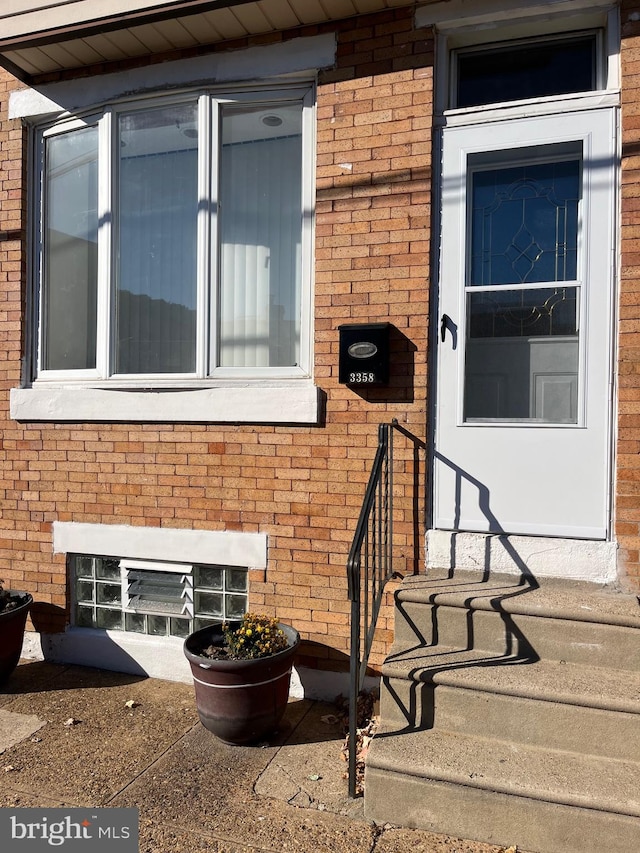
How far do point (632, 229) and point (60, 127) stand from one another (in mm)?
3812

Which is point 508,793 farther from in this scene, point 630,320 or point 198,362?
point 198,362

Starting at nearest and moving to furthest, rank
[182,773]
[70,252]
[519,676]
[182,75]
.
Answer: [519,676]
[182,773]
[182,75]
[70,252]

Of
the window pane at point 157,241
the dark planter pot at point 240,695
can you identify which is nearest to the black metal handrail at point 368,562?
the dark planter pot at point 240,695

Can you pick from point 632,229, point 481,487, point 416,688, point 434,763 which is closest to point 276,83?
point 632,229

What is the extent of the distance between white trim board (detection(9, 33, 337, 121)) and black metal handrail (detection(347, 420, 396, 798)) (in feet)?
7.49

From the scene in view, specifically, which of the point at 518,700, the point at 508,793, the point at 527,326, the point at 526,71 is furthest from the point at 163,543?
the point at 526,71

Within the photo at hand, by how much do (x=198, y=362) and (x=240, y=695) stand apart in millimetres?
2037

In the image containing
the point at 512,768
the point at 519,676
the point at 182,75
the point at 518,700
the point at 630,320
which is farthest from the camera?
the point at 182,75

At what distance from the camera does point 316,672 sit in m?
3.76

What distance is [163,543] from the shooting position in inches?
160

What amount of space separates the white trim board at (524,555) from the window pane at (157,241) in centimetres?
201

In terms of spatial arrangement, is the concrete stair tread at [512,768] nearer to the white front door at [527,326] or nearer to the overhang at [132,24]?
the white front door at [527,326]

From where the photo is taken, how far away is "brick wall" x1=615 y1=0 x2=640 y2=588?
10.8ft

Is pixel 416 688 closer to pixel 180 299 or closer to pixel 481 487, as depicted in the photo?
pixel 481 487
